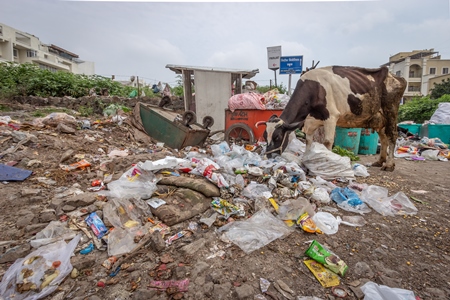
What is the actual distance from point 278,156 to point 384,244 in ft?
6.87

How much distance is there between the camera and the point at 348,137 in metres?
5.52

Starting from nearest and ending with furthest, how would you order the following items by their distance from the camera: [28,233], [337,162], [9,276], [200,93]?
1. [9,276]
2. [28,233]
3. [337,162]
4. [200,93]

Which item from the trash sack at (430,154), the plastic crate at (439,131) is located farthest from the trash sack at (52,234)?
the plastic crate at (439,131)

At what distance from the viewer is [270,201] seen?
2482 millimetres

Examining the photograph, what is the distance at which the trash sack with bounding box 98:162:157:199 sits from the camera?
7.75 feet

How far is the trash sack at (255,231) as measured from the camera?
185cm

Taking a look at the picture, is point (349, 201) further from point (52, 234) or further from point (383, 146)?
point (52, 234)

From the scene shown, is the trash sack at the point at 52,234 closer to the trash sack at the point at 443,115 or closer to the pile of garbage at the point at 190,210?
the pile of garbage at the point at 190,210

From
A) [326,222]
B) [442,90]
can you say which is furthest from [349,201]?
[442,90]

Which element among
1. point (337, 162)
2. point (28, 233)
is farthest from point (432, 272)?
point (28, 233)

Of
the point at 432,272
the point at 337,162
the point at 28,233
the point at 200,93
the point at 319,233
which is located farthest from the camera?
the point at 200,93

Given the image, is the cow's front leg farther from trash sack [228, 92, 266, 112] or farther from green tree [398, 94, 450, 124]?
green tree [398, 94, 450, 124]

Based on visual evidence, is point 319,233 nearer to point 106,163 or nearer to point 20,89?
point 106,163

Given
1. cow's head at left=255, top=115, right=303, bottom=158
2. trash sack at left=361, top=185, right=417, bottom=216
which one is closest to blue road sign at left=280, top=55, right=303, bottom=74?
cow's head at left=255, top=115, right=303, bottom=158
